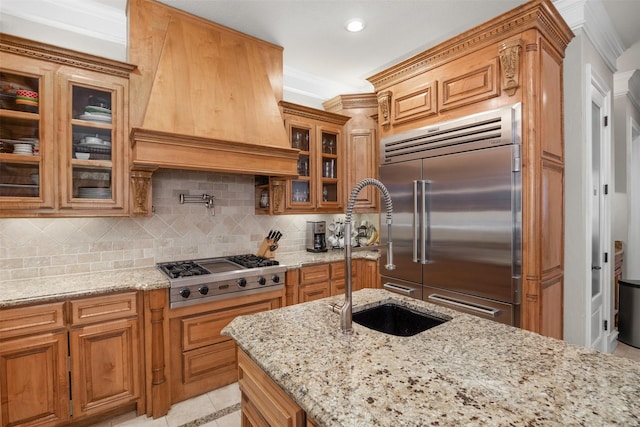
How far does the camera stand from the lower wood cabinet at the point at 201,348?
241cm

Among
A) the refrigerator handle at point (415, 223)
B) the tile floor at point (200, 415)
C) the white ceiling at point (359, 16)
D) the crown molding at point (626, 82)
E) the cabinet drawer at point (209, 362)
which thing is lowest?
the tile floor at point (200, 415)

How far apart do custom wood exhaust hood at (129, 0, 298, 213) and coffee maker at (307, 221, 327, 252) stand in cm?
96

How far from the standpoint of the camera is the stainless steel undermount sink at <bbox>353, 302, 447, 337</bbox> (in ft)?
5.26

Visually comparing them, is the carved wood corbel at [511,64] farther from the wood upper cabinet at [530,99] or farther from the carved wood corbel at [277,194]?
the carved wood corbel at [277,194]

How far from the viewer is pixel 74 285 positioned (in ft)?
7.16

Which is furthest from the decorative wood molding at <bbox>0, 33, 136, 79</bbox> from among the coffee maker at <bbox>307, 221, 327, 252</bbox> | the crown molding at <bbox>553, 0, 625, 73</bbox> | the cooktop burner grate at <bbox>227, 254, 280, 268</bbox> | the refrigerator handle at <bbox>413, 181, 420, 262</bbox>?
the crown molding at <bbox>553, 0, 625, 73</bbox>

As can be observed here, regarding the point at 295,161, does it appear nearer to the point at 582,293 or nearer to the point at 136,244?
the point at 136,244

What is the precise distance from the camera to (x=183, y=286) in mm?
2355

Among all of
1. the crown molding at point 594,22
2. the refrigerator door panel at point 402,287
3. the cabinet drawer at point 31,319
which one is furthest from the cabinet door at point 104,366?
the crown molding at point 594,22

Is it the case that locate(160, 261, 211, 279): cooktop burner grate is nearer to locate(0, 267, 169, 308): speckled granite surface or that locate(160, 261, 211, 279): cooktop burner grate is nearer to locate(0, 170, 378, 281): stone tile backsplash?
locate(0, 267, 169, 308): speckled granite surface

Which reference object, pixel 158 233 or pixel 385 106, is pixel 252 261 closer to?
pixel 158 233

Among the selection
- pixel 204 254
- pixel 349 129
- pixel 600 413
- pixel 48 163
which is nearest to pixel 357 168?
pixel 349 129

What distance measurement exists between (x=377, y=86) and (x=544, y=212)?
6.22 ft

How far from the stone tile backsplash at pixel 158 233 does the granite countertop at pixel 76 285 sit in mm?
114
